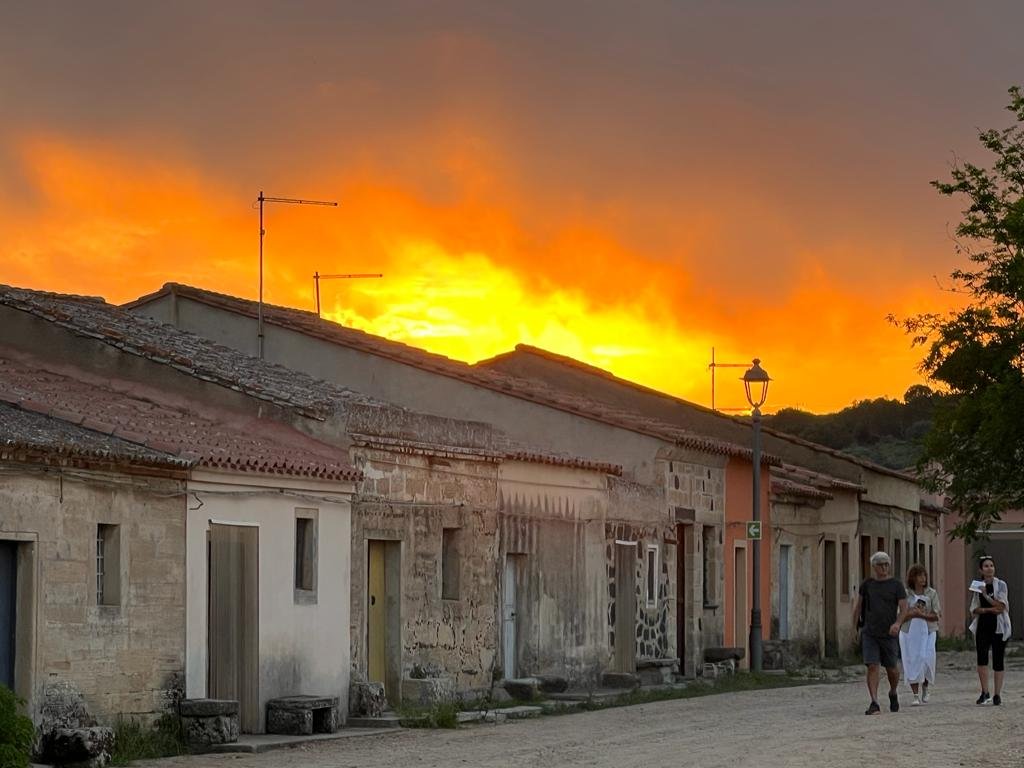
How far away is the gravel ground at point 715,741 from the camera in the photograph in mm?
15242

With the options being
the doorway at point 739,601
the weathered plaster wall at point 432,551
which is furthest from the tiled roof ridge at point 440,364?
the weathered plaster wall at point 432,551

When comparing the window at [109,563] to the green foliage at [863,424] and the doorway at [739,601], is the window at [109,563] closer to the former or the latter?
the doorway at [739,601]

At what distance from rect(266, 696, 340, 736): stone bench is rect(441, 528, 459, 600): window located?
4255mm

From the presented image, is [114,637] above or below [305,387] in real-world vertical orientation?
below

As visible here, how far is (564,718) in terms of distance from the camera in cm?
2138

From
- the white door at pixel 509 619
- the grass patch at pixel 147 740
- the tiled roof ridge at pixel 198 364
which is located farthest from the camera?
the white door at pixel 509 619

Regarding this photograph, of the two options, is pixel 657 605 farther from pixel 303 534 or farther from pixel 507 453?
pixel 303 534

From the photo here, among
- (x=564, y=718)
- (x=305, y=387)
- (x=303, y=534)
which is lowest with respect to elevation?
(x=564, y=718)

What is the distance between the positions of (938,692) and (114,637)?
11.6 metres

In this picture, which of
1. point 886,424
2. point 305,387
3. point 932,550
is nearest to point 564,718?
point 305,387

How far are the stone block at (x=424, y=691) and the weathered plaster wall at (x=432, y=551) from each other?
0.27m

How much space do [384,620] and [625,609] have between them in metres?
7.26

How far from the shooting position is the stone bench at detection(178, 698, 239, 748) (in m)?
17.3

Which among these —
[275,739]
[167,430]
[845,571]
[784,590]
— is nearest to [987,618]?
[275,739]
